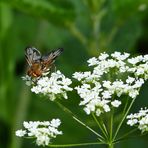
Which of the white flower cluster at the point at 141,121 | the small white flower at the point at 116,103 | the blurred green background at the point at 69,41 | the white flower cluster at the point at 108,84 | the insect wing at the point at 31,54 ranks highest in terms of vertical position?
the blurred green background at the point at 69,41

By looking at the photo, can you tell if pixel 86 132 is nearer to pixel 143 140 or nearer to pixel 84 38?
pixel 143 140

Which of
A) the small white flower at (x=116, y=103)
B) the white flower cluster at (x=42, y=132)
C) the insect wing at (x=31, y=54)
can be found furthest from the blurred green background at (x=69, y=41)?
the small white flower at (x=116, y=103)

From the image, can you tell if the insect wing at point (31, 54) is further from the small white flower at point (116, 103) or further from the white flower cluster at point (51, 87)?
the small white flower at point (116, 103)

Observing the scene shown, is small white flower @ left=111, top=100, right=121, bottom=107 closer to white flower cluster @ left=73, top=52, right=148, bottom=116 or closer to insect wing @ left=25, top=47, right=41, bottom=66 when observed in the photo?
white flower cluster @ left=73, top=52, right=148, bottom=116

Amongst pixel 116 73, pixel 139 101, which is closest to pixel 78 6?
pixel 139 101

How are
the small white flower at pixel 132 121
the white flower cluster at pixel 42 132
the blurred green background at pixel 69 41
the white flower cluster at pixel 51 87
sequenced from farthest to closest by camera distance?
the blurred green background at pixel 69 41 < the white flower cluster at pixel 51 87 < the small white flower at pixel 132 121 < the white flower cluster at pixel 42 132

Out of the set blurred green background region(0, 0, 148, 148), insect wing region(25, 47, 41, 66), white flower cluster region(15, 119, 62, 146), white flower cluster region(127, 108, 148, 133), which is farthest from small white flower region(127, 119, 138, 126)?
blurred green background region(0, 0, 148, 148)
